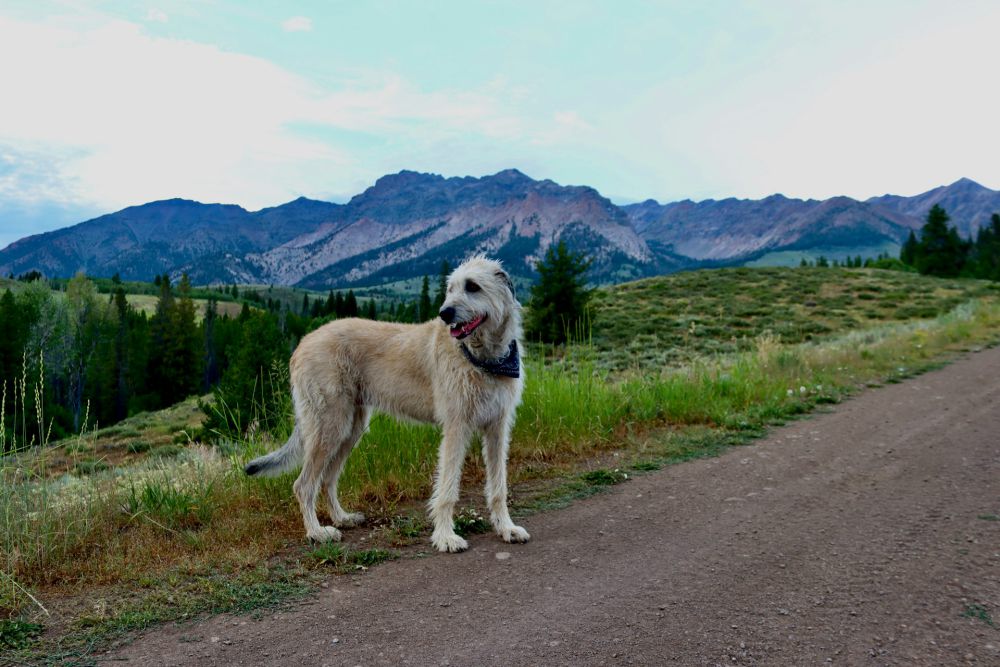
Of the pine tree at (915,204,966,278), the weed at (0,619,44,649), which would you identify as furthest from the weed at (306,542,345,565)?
the pine tree at (915,204,966,278)

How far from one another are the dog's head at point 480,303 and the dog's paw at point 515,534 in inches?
65.8

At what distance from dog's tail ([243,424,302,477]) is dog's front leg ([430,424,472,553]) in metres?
1.38

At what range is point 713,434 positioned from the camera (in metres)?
8.61

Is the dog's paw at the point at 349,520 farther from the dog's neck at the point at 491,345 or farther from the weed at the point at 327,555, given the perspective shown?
the dog's neck at the point at 491,345

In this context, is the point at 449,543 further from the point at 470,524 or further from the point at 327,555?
the point at 327,555

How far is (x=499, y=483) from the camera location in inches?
217

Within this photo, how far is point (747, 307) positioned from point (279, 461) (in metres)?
42.1

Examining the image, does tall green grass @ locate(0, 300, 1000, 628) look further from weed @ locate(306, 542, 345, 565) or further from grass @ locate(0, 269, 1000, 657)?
weed @ locate(306, 542, 345, 565)

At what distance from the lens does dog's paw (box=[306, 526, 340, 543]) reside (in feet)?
17.0

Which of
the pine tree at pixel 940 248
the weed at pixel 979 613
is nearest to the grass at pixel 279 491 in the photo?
the weed at pixel 979 613

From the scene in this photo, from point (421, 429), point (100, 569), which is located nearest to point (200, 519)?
point (100, 569)

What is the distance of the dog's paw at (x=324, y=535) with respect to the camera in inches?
204

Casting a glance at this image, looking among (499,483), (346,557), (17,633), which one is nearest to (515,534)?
(499,483)

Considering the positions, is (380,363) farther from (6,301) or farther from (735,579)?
(6,301)
